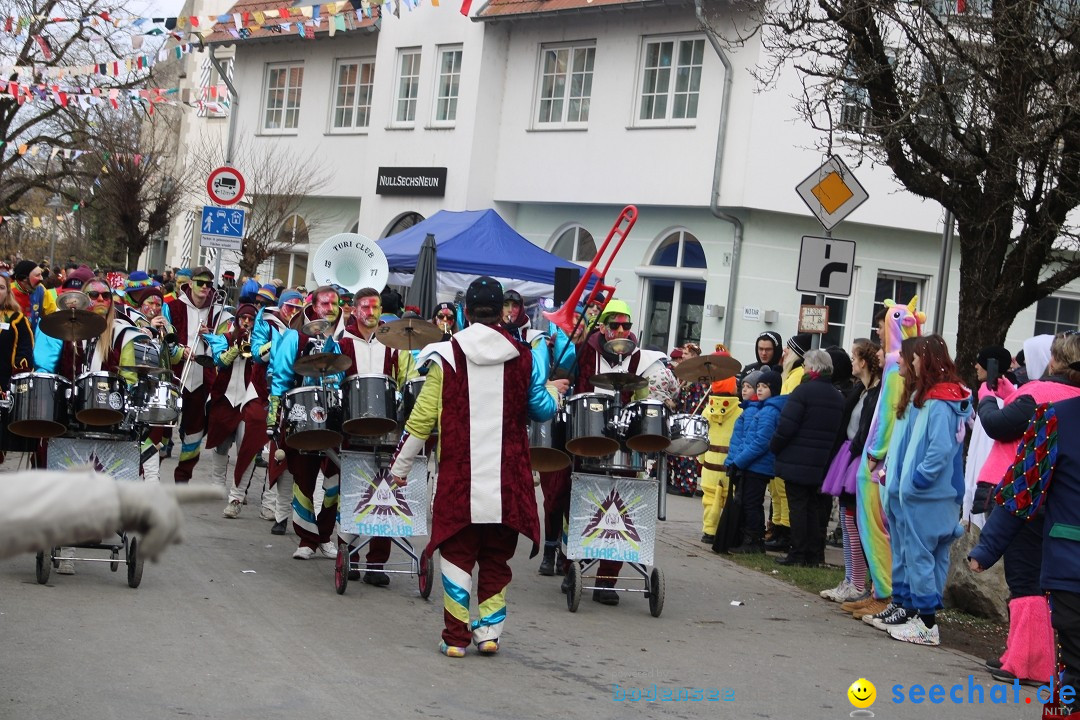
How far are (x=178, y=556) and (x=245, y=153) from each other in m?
25.4

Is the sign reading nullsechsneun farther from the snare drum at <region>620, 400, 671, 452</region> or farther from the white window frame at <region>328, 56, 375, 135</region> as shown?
the snare drum at <region>620, 400, 671, 452</region>

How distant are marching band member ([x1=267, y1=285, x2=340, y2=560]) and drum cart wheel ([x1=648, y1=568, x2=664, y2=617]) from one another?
2.52m

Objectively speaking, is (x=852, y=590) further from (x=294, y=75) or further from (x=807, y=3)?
(x=294, y=75)

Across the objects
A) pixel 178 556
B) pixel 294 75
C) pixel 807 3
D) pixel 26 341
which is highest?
pixel 294 75

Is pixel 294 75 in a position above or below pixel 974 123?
above

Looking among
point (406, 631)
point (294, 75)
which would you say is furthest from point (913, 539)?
point (294, 75)

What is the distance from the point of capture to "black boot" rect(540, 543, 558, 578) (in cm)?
1111

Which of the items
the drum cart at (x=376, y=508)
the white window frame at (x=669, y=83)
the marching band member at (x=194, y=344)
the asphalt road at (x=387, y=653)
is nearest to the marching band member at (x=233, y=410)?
the marching band member at (x=194, y=344)

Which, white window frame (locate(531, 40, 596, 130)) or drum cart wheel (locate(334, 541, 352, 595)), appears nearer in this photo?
drum cart wheel (locate(334, 541, 352, 595))

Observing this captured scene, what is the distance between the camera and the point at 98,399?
889 centimetres

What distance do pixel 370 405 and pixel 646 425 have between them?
1.80 metres

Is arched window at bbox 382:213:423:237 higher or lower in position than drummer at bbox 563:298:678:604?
higher

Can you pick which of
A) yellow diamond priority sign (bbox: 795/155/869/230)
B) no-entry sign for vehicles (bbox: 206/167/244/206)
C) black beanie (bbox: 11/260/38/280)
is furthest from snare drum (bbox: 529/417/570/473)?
no-entry sign for vehicles (bbox: 206/167/244/206)

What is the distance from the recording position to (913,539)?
8961mm
